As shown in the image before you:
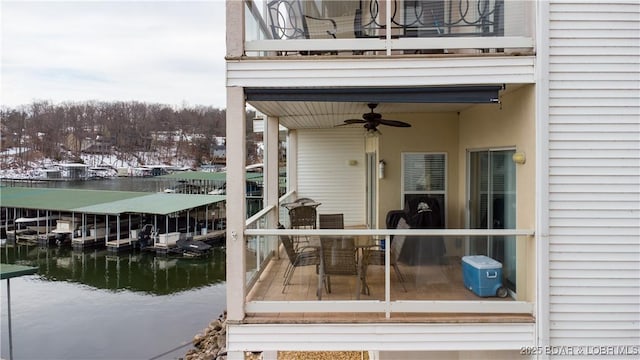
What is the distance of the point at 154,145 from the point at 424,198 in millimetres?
88563

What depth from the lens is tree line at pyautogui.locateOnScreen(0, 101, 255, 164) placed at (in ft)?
262

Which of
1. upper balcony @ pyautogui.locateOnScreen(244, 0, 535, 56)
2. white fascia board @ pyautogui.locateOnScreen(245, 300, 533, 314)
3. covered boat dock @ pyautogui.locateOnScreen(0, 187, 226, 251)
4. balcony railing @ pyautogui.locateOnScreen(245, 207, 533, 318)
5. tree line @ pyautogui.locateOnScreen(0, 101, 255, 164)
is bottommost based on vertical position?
covered boat dock @ pyautogui.locateOnScreen(0, 187, 226, 251)

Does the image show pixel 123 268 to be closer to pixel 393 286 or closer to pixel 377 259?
pixel 377 259

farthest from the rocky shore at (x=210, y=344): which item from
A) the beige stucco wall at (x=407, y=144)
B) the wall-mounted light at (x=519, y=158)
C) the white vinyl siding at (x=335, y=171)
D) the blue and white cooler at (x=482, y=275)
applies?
the wall-mounted light at (x=519, y=158)

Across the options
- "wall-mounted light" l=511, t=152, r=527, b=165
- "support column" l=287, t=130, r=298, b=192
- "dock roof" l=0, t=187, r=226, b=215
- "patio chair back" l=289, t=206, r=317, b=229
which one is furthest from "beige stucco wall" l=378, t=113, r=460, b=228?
"dock roof" l=0, t=187, r=226, b=215

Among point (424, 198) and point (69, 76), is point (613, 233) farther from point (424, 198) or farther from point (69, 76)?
point (69, 76)

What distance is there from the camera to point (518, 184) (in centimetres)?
547

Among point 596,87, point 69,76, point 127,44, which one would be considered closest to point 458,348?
point 596,87

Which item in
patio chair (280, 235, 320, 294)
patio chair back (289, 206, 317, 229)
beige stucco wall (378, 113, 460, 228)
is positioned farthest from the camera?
patio chair back (289, 206, 317, 229)

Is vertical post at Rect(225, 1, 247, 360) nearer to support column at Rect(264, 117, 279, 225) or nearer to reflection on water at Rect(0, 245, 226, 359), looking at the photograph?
support column at Rect(264, 117, 279, 225)

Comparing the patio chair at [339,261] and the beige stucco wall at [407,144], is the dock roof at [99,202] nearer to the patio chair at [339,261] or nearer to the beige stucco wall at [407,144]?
the beige stucco wall at [407,144]

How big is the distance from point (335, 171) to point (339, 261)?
24.8ft

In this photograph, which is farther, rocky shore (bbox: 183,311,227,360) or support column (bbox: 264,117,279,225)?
rocky shore (bbox: 183,311,227,360)

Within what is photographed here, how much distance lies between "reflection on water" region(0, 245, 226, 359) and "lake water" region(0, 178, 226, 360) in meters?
0.03
